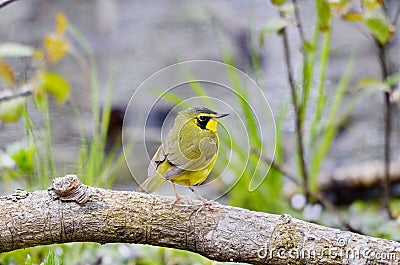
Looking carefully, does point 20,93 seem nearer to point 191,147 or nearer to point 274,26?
point 274,26

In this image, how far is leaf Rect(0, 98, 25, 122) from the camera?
1.28m

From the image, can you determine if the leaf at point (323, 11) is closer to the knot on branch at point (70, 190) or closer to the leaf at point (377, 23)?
the leaf at point (377, 23)

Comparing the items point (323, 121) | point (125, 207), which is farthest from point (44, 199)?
point (323, 121)

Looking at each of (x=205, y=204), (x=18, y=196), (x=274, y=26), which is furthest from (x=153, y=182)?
(x=274, y=26)

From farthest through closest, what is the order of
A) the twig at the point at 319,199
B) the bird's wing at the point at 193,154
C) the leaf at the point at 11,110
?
the twig at the point at 319,199 → the leaf at the point at 11,110 → the bird's wing at the point at 193,154

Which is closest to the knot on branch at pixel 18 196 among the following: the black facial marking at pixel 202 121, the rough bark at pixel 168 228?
the rough bark at pixel 168 228

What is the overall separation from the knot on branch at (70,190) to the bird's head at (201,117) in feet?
0.61

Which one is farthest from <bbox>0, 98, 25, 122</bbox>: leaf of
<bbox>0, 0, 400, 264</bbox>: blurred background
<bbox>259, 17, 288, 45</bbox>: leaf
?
<bbox>259, 17, 288, 45</bbox>: leaf

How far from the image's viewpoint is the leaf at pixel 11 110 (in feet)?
4.21

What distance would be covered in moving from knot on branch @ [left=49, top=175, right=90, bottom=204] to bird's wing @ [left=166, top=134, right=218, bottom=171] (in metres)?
0.17

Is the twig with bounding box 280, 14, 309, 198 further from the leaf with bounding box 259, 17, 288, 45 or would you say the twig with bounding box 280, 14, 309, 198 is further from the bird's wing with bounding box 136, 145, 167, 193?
the bird's wing with bounding box 136, 145, 167, 193

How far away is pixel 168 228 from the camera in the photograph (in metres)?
0.89

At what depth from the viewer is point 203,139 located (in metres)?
0.78

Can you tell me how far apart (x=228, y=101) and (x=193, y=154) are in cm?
22
